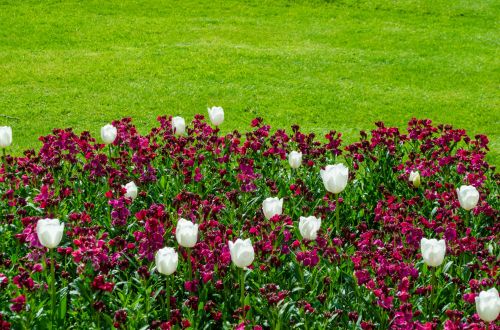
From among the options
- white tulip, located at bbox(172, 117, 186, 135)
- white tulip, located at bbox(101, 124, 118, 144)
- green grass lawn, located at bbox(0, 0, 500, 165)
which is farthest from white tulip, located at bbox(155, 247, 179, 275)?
green grass lawn, located at bbox(0, 0, 500, 165)

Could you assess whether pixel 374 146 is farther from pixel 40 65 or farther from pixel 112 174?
pixel 40 65

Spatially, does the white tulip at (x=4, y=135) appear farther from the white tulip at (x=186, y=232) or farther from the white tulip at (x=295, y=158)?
the white tulip at (x=186, y=232)

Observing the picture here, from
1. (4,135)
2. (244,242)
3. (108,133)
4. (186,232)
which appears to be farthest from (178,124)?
(244,242)

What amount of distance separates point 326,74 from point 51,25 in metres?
4.87

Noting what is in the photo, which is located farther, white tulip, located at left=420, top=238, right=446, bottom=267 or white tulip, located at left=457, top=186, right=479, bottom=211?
white tulip, located at left=457, top=186, right=479, bottom=211

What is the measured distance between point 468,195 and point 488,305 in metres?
1.48

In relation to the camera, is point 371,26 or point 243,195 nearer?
point 243,195

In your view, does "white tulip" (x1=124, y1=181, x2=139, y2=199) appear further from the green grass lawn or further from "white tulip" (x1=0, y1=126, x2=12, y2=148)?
the green grass lawn

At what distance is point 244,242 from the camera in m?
3.92

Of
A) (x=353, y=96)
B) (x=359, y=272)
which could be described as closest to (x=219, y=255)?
(x=359, y=272)

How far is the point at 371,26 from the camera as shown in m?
13.5

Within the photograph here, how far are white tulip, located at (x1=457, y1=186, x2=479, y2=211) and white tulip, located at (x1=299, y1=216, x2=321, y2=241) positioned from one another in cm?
104

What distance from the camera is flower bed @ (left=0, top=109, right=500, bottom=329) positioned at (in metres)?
4.13

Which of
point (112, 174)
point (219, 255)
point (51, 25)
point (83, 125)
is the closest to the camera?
point (219, 255)
